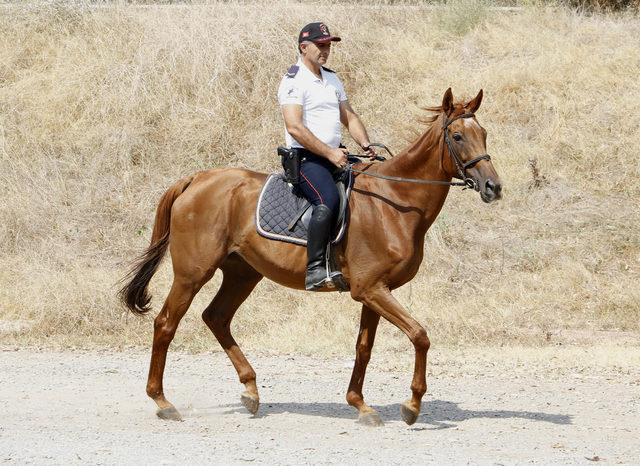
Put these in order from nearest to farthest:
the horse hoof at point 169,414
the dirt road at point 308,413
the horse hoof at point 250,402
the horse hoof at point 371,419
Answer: the dirt road at point 308,413 → the horse hoof at point 371,419 → the horse hoof at point 169,414 → the horse hoof at point 250,402

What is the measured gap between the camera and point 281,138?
19.3m

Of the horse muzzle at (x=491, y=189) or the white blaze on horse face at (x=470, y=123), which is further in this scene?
the white blaze on horse face at (x=470, y=123)

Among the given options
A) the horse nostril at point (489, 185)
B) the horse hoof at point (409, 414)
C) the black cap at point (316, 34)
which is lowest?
the horse hoof at point (409, 414)

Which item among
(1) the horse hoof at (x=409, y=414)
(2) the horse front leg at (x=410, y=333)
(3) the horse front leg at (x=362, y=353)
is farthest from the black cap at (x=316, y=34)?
(1) the horse hoof at (x=409, y=414)

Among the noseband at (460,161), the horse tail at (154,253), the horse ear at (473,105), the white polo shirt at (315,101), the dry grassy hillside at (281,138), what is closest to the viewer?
the noseband at (460,161)

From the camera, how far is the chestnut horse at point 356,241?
8477 millimetres

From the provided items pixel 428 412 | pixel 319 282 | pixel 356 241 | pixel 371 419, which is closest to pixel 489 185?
pixel 356 241

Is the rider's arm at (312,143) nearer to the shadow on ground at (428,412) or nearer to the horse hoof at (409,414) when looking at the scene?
the horse hoof at (409,414)

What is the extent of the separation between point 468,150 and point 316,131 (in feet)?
4.41

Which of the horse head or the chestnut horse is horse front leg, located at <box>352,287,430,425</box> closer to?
the chestnut horse

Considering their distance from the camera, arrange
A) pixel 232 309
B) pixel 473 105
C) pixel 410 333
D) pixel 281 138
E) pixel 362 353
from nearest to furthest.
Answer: pixel 410 333, pixel 473 105, pixel 362 353, pixel 232 309, pixel 281 138

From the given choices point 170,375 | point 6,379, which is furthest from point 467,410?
point 6,379

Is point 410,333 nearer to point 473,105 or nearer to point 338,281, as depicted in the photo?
point 338,281

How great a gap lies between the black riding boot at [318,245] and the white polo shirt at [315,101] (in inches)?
25.9
